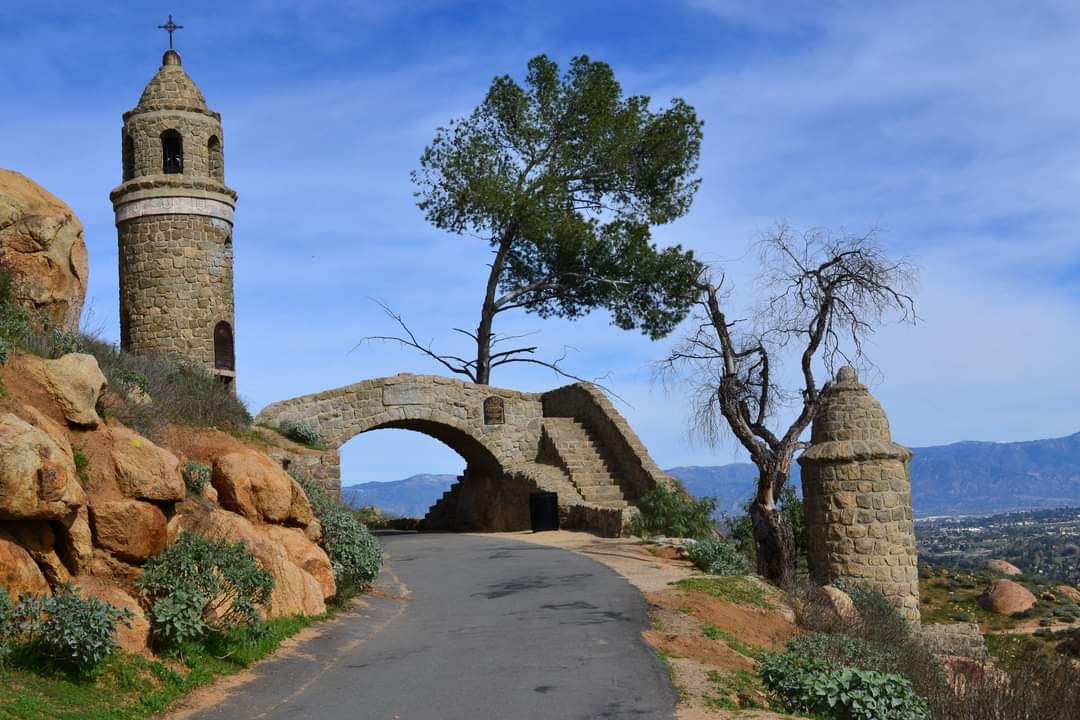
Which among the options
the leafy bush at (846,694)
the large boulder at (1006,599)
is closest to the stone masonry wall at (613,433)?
the leafy bush at (846,694)

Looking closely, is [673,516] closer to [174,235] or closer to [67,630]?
[174,235]

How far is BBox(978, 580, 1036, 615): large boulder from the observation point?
33.8 m

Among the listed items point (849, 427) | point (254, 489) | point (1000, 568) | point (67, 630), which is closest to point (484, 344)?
point (849, 427)

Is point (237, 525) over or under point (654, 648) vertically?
over

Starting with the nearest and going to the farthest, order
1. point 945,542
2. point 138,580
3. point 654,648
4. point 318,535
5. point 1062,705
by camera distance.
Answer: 1. point 138,580
2. point 654,648
3. point 1062,705
4. point 318,535
5. point 945,542

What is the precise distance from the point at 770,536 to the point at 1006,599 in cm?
1709

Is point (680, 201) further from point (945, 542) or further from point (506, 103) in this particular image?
point (945, 542)

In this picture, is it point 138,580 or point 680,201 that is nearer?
point 138,580

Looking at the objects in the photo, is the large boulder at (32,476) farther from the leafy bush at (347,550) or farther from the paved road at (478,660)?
the leafy bush at (347,550)

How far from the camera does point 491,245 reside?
30.5m

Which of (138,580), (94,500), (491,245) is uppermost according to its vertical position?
(491,245)

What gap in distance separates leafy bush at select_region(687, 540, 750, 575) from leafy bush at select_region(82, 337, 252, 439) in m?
7.59

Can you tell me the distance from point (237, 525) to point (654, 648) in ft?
14.8

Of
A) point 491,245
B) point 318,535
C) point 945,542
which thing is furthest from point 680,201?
point 945,542
